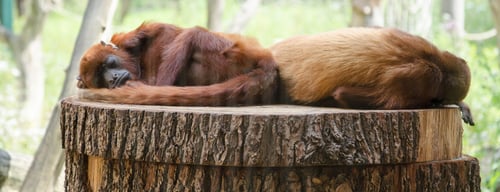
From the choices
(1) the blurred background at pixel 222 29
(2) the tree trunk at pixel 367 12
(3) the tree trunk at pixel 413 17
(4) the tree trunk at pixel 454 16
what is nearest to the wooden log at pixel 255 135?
(1) the blurred background at pixel 222 29

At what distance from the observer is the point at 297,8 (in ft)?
35.2

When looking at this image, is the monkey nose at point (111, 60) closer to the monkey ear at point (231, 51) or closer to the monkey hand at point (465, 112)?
the monkey ear at point (231, 51)

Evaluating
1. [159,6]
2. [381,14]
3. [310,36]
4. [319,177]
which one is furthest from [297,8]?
[319,177]

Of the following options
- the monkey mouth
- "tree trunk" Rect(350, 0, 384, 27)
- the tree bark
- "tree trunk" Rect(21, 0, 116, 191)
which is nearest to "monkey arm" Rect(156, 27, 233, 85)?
the monkey mouth

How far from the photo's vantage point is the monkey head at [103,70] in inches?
120

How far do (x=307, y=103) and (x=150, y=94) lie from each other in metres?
0.65

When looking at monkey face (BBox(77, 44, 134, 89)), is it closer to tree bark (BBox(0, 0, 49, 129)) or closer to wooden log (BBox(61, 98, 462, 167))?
wooden log (BBox(61, 98, 462, 167))

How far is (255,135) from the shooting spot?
2.38m

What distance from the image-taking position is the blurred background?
5.02 metres

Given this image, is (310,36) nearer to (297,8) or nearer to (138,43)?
(138,43)

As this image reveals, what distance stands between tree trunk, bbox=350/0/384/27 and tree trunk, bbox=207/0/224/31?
46.4 inches

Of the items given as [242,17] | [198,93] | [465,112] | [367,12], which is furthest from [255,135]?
[242,17]

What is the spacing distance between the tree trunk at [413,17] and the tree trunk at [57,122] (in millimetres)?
2667

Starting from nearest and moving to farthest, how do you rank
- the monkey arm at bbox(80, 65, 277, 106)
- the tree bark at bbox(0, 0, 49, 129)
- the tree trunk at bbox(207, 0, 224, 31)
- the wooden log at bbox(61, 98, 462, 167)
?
1. the wooden log at bbox(61, 98, 462, 167)
2. the monkey arm at bbox(80, 65, 277, 106)
3. the tree trunk at bbox(207, 0, 224, 31)
4. the tree bark at bbox(0, 0, 49, 129)
